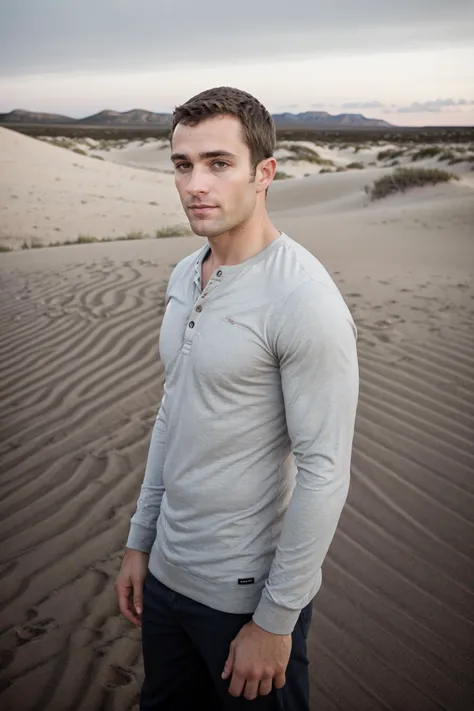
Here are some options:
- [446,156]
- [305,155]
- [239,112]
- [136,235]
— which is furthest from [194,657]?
[305,155]

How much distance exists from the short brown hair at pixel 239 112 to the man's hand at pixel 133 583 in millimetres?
1063

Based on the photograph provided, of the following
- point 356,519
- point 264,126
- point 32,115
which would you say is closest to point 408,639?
point 356,519

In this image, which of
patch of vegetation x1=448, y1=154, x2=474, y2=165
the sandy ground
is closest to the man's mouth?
the sandy ground

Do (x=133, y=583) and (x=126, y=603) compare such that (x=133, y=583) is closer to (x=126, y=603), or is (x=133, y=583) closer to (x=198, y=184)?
(x=126, y=603)

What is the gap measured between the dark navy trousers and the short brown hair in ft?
3.40

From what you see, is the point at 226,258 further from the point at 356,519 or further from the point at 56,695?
the point at 356,519

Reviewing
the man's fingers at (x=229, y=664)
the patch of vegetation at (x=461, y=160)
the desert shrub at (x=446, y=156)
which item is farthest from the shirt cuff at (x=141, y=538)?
the desert shrub at (x=446, y=156)

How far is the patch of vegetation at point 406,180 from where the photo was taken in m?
14.6

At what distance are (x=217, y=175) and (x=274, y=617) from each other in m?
0.95

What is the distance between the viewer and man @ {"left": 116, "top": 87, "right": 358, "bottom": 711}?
1229 mm

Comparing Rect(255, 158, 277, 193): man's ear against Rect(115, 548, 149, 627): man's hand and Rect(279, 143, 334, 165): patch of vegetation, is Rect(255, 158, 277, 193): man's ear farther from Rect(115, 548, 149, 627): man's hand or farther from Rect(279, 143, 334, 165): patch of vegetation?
Rect(279, 143, 334, 165): patch of vegetation

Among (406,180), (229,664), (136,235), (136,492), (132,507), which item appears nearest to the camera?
(229,664)

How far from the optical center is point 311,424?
122cm

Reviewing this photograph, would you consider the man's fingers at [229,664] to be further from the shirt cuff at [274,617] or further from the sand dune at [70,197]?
the sand dune at [70,197]
